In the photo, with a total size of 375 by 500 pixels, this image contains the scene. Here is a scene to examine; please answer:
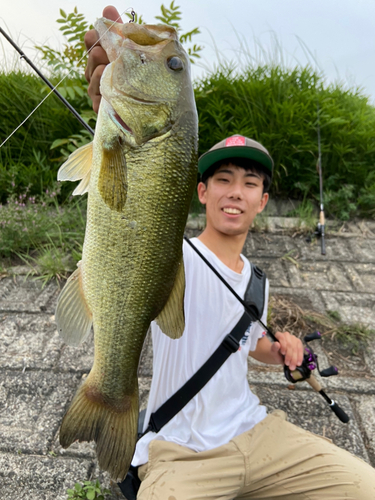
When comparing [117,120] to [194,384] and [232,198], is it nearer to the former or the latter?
[232,198]

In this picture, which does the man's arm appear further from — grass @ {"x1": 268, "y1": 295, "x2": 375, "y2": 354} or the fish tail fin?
grass @ {"x1": 268, "y1": 295, "x2": 375, "y2": 354}

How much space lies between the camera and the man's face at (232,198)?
2107 mm

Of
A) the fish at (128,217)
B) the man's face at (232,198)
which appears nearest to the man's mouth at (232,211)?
the man's face at (232,198)

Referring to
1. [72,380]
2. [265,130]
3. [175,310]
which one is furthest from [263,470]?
[265,130]

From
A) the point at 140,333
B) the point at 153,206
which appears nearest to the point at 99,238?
the point at 153,206

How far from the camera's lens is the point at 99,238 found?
130 centimetres

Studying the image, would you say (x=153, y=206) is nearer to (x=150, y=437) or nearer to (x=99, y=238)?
(x=99, y=238)

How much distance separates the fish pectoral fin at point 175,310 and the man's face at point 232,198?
0.79 m

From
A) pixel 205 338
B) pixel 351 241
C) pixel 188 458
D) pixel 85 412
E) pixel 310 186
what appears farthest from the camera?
pixel 310 186

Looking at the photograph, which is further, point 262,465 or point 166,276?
point 262,465

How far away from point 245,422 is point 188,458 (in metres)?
0.38

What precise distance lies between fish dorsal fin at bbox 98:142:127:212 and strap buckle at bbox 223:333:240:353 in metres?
1.04

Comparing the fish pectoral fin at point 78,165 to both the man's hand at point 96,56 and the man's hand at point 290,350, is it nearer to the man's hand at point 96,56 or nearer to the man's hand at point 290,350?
the man's hand at point 96,56

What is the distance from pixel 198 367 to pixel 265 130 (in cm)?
475
